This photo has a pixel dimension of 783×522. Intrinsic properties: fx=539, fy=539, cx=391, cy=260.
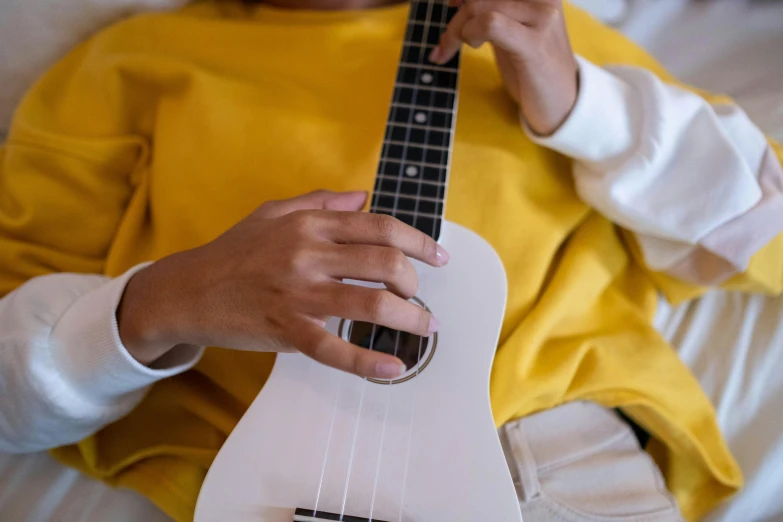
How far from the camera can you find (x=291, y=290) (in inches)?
18.9

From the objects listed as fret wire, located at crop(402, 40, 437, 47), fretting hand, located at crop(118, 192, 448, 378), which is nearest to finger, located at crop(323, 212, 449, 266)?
fretting hand, located at crop(118, 192, 448, 378)

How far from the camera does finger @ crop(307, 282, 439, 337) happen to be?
459 mm

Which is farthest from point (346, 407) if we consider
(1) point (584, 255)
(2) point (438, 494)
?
(1) point (584, 255)

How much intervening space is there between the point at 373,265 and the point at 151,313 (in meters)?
0.23

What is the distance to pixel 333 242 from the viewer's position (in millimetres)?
504

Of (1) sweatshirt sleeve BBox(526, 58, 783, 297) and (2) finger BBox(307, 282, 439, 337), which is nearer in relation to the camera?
(2) finger BBox(307, 282, 439, 337)

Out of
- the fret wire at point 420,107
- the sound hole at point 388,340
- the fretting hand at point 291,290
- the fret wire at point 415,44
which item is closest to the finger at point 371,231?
the fretting hand at point 291,290

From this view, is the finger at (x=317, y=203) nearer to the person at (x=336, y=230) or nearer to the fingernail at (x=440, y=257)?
the person at (x=336, y=230)

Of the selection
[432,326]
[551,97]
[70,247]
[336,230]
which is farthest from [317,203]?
[70,247]

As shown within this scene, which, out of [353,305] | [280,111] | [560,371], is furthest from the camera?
[280,111]

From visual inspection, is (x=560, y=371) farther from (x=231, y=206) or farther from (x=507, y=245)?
(x=231, y=206)

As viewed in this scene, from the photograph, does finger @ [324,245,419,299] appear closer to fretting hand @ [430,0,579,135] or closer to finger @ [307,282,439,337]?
finger @ [307,282,439,337]

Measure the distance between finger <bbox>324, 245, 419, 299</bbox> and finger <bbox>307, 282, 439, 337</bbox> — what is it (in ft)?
0.05

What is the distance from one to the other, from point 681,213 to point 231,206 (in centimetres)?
55
